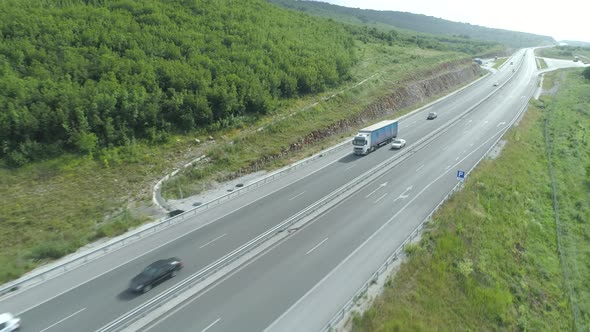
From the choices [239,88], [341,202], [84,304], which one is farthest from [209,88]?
[84,304]

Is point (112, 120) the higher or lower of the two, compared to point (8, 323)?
higher

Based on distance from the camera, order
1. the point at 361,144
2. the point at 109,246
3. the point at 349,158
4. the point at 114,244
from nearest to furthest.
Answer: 1. the point at 109,246
2. the point at 114,244
3. the point at 349,158
4. the point at 361,144

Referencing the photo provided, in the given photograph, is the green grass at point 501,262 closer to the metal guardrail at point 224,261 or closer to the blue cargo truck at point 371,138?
the metal guardrail at point 224,261

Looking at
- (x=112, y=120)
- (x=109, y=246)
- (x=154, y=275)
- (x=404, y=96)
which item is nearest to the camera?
(x=154, y=275)

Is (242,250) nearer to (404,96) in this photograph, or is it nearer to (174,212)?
(174,212)

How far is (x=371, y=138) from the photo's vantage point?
161 feet

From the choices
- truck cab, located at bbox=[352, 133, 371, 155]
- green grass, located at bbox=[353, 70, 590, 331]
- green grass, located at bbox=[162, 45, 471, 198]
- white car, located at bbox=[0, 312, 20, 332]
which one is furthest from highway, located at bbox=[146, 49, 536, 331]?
green grass, located at bbox=[162, 45, 471, 198]

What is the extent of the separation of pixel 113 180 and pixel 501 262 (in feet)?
114

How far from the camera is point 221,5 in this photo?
84.9m

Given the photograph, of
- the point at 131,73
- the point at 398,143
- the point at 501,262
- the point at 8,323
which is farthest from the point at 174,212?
the point at 398,143

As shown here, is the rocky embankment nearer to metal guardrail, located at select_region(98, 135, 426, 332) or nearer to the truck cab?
the truck cab

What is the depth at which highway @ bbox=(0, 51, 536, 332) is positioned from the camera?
2072 cm

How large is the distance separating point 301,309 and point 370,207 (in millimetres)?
14781

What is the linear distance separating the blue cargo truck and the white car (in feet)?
124
